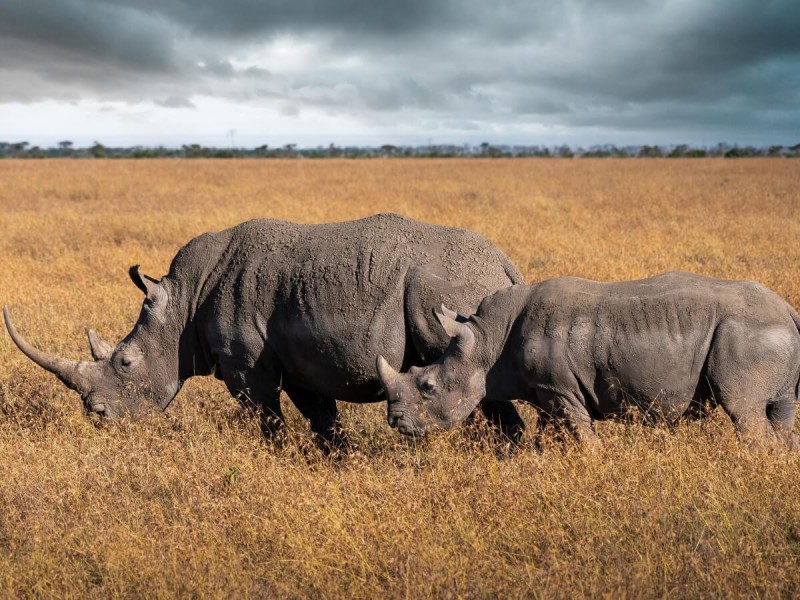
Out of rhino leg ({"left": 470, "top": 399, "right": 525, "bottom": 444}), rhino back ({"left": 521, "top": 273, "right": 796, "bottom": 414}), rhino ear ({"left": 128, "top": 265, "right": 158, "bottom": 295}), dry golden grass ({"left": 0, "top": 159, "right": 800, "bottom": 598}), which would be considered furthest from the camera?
rhino ear ({"left": 128, "top": 265, "right": 158, "bottom": 295})

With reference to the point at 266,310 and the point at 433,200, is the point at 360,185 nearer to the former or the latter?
the point at 433,200

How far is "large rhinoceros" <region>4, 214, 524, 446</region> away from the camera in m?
5.79

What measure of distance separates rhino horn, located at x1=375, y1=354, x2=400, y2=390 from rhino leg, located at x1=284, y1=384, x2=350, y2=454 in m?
1.30

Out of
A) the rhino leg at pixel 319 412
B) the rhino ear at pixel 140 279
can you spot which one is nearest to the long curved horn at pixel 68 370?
the rhino ear at pixel 140 279

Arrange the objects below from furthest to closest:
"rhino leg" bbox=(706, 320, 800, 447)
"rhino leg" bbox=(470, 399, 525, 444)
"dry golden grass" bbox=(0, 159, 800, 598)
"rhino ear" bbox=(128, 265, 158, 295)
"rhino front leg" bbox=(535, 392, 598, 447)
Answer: "rhino ear" bbox=(128, 265, 158, 295), "rhino leg" bbox=(470, 399, 525, 444), "rhino front leg" bbox=(535, 392, 598, 447), "rhino leg" bbox=(706, 320, 800, 447), "dry golden grass" bbox=(0, 159, 800, 598)

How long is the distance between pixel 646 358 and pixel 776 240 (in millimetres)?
11578

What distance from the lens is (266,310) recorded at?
6062 millimetres

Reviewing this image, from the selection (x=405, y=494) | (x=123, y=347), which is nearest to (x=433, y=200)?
(x=123, y=347)

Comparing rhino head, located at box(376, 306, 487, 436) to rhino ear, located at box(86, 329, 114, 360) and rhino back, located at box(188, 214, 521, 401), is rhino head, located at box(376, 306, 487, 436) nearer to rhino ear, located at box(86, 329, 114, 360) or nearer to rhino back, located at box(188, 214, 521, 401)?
rhino back, located at box(188, 214, 521, 401)

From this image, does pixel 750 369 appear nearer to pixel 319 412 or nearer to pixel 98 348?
pixel 319 412

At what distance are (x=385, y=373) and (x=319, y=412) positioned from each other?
4.92 ft

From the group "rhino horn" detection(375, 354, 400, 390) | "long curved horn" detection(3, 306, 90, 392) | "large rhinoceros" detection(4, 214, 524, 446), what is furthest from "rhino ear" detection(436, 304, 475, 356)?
"long curved horn" detection(3, 306, 90, 392)

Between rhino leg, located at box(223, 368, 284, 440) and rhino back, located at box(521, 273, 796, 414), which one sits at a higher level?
rhino back, located at box(521, 273, 796, 414)

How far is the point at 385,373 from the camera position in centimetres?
544
